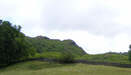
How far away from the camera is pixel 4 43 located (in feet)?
147

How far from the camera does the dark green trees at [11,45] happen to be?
44.3 metres

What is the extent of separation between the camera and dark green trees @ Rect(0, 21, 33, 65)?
145 feet

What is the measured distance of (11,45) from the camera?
45.1 meters

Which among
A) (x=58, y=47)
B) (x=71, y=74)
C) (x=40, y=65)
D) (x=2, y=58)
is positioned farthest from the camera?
(x=58, y=47)

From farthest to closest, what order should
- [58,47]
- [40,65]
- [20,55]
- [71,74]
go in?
[58,47] < [20,55] < [40,65] < [71,74]

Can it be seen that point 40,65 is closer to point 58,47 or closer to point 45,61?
point 45,61

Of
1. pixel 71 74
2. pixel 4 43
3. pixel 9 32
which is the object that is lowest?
pixel 71 74

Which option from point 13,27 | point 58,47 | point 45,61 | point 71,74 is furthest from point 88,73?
point 58,47

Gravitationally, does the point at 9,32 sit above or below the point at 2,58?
above

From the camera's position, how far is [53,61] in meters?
40.8

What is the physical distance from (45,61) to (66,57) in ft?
16.6

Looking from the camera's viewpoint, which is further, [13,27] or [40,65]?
[13,27]

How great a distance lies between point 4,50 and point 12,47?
193 centimetres

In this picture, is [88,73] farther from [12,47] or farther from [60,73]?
[12,47]
